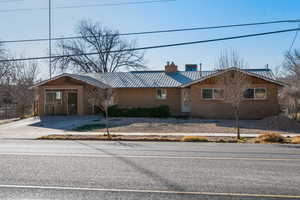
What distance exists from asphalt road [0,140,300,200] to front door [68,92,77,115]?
1627 cm

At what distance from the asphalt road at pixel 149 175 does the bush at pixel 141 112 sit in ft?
47.9

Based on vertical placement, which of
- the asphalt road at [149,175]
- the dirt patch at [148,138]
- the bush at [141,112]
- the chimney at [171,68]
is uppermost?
the chimney at [171,68]

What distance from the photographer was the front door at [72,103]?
25.3 meters

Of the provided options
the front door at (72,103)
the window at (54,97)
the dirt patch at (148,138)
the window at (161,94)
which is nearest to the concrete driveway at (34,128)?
the dirt patch at (148,138)

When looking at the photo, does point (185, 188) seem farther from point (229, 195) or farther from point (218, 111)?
point (218, 111)

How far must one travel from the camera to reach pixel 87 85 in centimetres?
2491

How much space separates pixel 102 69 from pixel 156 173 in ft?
147

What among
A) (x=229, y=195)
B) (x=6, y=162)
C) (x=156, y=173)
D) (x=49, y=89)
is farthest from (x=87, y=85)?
(x=229, y=195)

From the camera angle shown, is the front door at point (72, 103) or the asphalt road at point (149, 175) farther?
the front door at point (72, 103)

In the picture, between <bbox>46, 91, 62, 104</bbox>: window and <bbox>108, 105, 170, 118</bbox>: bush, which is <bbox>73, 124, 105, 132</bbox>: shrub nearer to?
<bbox>108, 105, 170, 118</bbox>: bush

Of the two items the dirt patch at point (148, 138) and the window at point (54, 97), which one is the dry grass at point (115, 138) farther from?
the window at point (54, 97)

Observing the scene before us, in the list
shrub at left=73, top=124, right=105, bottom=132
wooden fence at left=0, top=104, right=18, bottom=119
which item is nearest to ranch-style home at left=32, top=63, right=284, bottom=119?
wooden fence at left=0, top=104, right=18, bottom=119

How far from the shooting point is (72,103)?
25422 millimetres

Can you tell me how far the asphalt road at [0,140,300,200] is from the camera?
16.0 ft
